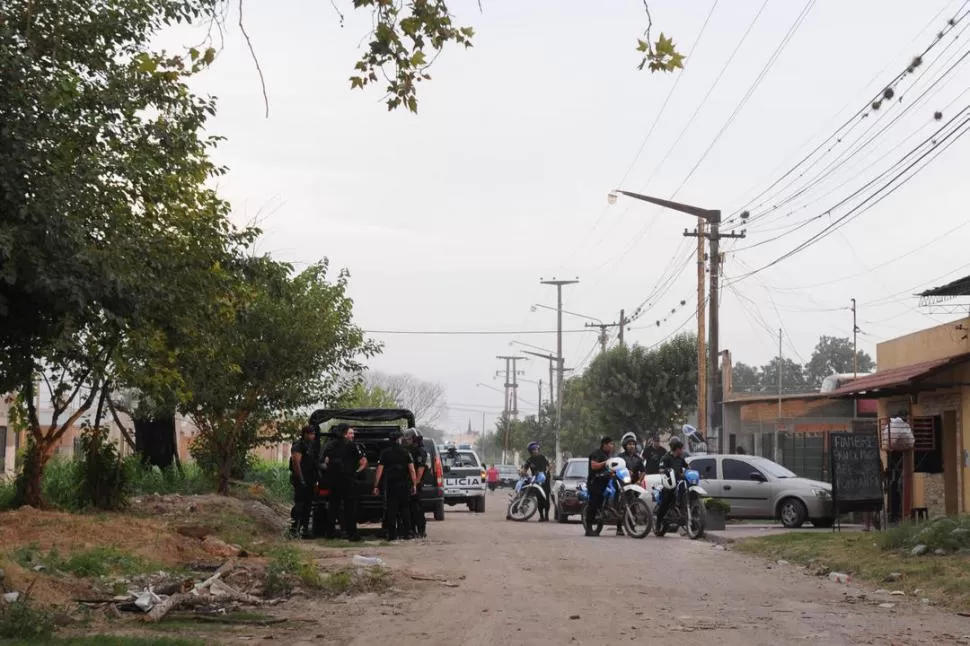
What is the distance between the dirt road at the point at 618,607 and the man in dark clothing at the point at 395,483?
2564 mm

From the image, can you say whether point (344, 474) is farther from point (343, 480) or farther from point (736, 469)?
point (736, 469)

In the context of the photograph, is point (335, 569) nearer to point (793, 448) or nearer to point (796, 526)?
→ point (796, 526)

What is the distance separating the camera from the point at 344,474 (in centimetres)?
1961

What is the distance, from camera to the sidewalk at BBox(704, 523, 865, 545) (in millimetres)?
21672

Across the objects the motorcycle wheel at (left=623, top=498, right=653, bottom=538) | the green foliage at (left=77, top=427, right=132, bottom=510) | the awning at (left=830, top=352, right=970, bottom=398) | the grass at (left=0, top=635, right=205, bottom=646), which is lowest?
the grass at (left=0, top=635, right=205, bottom=646)

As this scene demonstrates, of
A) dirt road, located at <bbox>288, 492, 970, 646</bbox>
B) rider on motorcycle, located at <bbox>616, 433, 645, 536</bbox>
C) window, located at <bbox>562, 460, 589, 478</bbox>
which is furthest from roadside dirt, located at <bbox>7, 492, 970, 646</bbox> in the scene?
window, located at <bbox>562, 460, 589, 478</bbox>

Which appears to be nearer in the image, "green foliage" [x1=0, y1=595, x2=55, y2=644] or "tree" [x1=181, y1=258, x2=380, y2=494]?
"green foliage" [x1=0, y1=595, x2=55, y2=644]

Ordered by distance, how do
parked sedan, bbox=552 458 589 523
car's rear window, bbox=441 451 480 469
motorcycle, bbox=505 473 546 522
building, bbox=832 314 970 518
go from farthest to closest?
car's rear window, bbox=441 451 480 469
motorcycle, bbox=505 473 546 522
parked sedan, bbox=552 458 589 523
building, bbox=832 314 970 518

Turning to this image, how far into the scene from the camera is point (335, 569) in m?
13.9

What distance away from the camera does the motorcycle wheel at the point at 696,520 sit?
864 inches

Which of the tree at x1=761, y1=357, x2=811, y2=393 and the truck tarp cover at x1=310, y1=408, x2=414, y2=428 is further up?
the tree at x1=761, y1=357, x2=811, y2=393

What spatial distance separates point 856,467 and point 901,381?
11.4 feet

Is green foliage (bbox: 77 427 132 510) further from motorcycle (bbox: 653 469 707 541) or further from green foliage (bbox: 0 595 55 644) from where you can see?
green foliage (bbox: 0 595 55 644)

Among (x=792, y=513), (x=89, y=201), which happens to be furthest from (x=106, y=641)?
(x=792, y=513)
